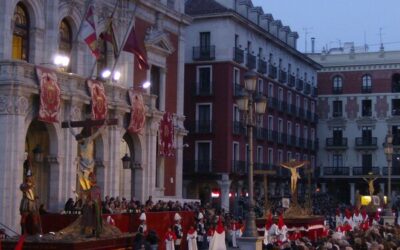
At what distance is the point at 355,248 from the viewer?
71.2 feet

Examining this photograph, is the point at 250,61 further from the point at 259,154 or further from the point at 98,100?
the point at 98,100

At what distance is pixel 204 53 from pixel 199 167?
8.42m

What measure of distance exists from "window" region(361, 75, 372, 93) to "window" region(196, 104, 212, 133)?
27.7 meters

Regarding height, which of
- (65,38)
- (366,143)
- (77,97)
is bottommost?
(77,97)

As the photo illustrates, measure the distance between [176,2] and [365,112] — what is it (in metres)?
38.5

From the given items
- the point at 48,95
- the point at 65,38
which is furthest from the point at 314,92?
the point at 48,95

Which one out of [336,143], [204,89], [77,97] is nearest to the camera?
[77,97]

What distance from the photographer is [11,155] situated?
29625mm

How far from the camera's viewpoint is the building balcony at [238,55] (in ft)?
189

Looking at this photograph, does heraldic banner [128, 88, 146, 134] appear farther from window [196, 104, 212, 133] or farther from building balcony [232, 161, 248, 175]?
building balcony [232, 161, 248, 175]

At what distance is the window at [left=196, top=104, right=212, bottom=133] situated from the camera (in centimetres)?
5741

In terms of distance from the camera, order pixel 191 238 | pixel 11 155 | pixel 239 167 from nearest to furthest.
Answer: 1. pixel 11 155
2. pixel 191 238
3. pixel 239 167

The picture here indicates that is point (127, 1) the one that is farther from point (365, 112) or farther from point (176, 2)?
point (365, 112)

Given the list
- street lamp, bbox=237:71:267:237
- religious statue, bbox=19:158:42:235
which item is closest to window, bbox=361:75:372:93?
→ street lamp, bbox=237:71:267:237
